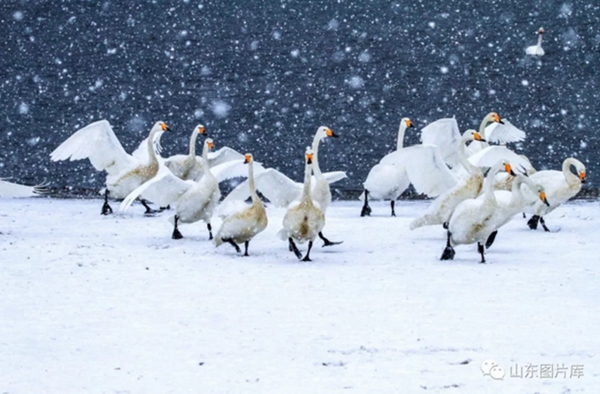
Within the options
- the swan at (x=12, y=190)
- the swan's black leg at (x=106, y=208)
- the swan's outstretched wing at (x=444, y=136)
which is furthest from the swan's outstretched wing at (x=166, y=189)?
the swan's outstretched wing at (x=444, y=136)

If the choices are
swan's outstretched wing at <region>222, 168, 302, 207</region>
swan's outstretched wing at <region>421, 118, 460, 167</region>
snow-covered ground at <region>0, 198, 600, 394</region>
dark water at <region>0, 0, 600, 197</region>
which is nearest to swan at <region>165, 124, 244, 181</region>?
swan's outstretched wing at <region>222, 168, 302, 207</region>

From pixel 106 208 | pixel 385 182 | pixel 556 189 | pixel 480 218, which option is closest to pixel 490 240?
pixel 480 218

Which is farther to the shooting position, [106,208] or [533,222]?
[106,208]

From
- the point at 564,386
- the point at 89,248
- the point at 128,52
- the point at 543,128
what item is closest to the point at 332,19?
the point at 128,52


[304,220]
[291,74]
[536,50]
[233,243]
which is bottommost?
[233,243]

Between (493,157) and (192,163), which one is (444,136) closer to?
(493,157)

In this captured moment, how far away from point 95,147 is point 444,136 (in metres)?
4.33

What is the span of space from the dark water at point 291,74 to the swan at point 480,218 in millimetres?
10690

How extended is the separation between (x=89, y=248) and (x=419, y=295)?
3672 millimetres

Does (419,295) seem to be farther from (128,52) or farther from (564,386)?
(128,52)

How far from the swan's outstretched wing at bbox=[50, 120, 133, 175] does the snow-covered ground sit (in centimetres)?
254

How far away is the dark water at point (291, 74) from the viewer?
2436cm

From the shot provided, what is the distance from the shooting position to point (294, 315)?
6887 millimetres

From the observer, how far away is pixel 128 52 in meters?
31.4
